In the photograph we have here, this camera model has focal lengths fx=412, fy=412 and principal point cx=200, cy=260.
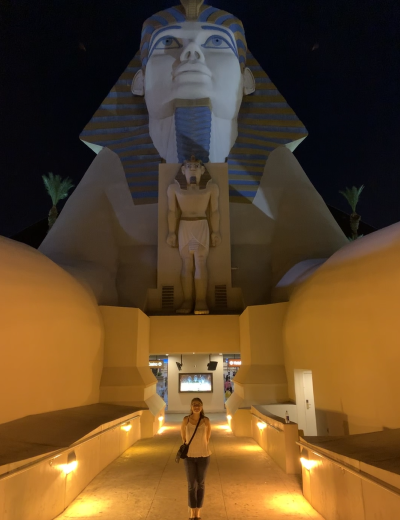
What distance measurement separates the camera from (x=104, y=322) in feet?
28.1

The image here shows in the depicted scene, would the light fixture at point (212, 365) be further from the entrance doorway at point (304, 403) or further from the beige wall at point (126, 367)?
the entrance doorway at point (304, 403)

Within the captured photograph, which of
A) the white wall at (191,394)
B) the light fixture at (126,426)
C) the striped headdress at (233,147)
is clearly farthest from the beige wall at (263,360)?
the striped headdress at (233,147)

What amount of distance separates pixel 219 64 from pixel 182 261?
6.81 meters

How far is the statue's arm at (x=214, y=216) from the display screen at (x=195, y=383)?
14.0 feet

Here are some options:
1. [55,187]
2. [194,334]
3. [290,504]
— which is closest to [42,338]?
[290,504]

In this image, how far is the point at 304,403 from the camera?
28.0 feet

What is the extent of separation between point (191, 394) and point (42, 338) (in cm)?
764

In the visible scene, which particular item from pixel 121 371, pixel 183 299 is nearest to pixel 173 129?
pixel 183 299

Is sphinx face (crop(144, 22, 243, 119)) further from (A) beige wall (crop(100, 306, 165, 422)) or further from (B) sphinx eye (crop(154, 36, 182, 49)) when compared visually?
(A) beige wall (crop(100, 306, 165, 422))

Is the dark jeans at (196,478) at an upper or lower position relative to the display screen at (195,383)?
lower

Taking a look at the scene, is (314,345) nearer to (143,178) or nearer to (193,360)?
(193,360)

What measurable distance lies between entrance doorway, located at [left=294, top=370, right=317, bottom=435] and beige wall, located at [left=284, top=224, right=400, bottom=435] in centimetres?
99

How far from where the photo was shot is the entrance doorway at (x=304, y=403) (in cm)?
820

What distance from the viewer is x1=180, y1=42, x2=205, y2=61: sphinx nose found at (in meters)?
12.8
